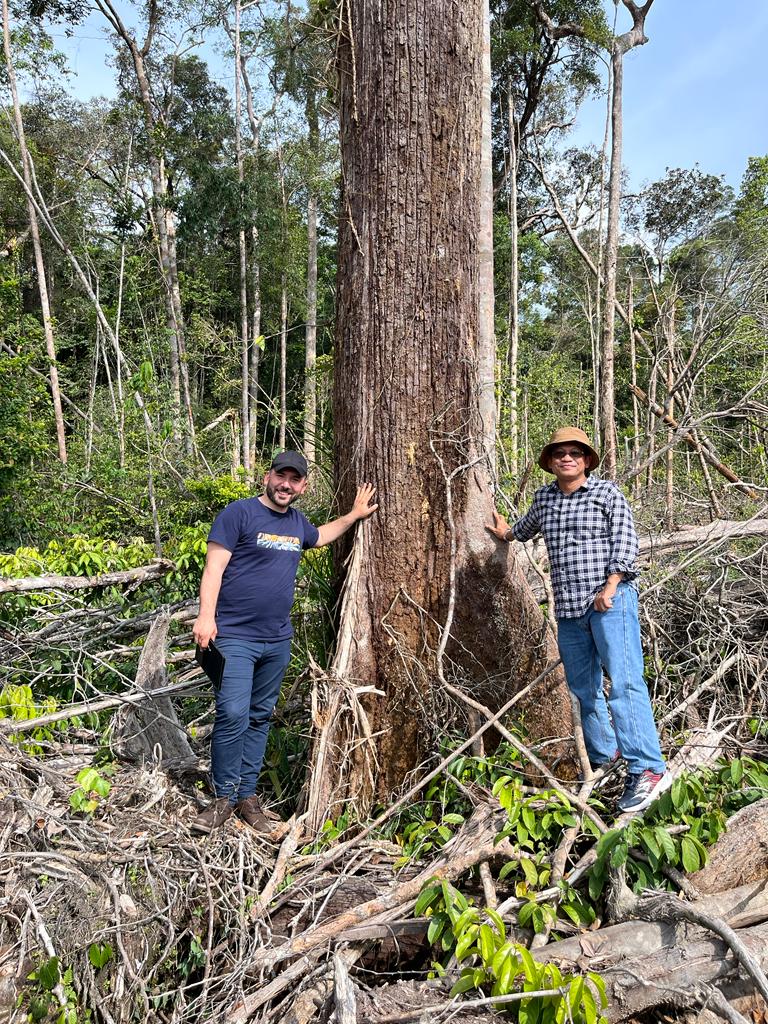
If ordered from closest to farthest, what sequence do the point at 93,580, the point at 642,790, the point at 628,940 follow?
the point at 628,940
the point at 642,790
the point at 93,580

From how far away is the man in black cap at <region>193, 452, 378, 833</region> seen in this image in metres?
3.13

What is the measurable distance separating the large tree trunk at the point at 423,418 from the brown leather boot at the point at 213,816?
724 millimetres

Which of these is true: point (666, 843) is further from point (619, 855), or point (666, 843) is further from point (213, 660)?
point (213, 660)

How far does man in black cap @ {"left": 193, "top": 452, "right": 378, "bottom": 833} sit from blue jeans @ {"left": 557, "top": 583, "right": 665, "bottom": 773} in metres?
1.15

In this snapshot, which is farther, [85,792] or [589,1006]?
[85,792]

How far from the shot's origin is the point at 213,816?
304cm

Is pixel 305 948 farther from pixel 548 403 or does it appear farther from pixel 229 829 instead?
pixel 548 403

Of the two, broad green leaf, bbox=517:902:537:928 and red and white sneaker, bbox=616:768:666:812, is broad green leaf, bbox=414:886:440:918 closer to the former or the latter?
broad green leaf, bbox=517:902:537:928

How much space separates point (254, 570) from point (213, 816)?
42.5 inches

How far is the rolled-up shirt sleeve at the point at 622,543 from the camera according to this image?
9.81ft

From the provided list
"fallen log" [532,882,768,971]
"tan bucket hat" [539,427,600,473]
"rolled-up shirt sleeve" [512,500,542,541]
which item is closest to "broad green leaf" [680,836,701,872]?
"fallen log" [532,882,768,971]

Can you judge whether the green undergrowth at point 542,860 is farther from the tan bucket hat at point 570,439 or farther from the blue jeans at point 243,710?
the tan bucket hat at point 570,439

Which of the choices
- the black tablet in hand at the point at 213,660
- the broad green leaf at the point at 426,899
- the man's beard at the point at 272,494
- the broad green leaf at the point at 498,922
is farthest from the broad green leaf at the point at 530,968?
the man's beard at the point at 272,494

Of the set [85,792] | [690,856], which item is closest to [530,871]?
[690,856]
